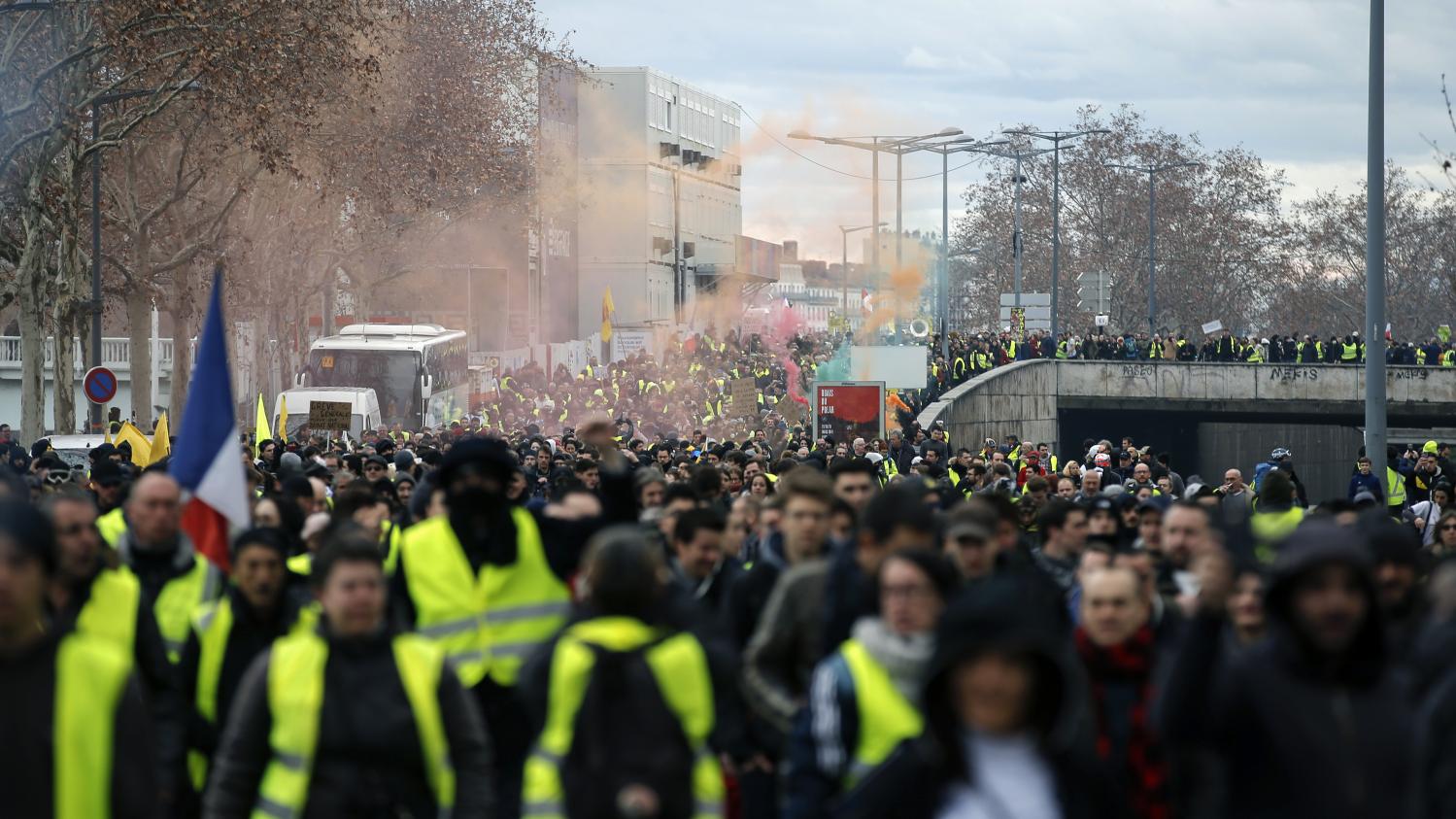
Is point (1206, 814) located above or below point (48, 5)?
below

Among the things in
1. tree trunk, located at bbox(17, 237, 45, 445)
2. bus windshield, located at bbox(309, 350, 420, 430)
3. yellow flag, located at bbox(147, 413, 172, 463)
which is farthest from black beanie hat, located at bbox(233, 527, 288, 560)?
bus windshield, located at bbox(309, 350, 420, 430)

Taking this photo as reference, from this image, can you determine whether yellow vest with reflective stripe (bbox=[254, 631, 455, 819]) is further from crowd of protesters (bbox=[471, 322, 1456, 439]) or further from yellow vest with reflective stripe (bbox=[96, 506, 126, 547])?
crowd of protesters (bbox=[471, 322, 1456, 439])

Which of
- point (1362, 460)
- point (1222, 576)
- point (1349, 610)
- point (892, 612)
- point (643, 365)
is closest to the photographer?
point (1349, 610)

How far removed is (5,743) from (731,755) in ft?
7.68

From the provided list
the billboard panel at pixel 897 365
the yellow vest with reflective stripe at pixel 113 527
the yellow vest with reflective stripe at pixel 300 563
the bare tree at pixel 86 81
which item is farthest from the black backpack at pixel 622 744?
the billboard panel at pixel 897 365

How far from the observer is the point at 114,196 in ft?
127

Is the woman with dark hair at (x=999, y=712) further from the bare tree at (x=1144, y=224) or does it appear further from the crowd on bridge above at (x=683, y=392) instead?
the bare tree at (x=1144, y=224)

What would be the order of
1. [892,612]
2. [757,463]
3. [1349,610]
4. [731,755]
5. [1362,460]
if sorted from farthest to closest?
[1362,460], [757,463], [731,755], [892,612], [1349,610]

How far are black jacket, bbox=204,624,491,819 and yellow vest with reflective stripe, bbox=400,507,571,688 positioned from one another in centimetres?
179

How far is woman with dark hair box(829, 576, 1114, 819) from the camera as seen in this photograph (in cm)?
396

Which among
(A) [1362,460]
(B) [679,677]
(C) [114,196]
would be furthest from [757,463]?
(C) [114,196]

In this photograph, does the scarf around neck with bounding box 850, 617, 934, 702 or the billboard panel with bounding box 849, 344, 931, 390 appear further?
the billboard panel with bounding box 849, 344, 931, 390

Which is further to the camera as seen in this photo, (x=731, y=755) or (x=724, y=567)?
(x=724, y=567)

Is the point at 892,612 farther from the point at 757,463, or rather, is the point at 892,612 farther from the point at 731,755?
the point at 757,463
